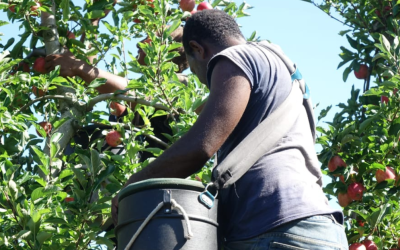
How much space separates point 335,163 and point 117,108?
4.01ft

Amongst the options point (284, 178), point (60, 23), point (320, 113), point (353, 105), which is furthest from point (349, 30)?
point (284, 178)

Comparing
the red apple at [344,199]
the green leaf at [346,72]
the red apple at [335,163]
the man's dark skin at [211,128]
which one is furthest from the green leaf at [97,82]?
the green leaf at [346,72]

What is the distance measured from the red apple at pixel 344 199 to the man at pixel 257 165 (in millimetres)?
1972

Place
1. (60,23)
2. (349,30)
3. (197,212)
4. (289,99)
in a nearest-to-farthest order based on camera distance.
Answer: (197,212) < (289,99) < (60,23) < (349,30)

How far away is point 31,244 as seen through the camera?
293 centimetres

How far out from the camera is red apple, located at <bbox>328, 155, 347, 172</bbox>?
3.96 m

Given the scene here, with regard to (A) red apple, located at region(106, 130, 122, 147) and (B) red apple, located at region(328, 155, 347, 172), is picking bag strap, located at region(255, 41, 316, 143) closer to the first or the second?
(A) red apple, located at region(106, 130, 122, 147)

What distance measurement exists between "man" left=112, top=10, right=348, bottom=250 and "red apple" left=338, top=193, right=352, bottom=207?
1972 millimetres

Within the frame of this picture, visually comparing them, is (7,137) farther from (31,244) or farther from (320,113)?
(320,113)

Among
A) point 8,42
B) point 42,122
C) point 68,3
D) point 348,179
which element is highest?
point 68,3

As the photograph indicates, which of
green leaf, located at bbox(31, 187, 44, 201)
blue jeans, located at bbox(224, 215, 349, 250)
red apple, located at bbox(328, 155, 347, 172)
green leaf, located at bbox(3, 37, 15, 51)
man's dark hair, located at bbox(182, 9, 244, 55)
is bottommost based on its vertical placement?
red apple, located at bbox(328, 155, 347, 172)

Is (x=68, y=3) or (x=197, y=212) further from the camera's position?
(x=68, y=3)

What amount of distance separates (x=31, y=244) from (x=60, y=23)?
1.69m

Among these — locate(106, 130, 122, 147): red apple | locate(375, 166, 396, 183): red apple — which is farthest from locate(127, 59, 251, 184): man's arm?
locate(375, 166, 396, 183): red apple
